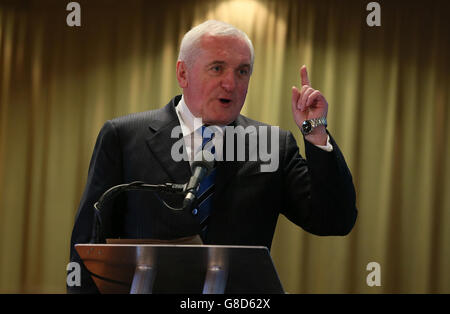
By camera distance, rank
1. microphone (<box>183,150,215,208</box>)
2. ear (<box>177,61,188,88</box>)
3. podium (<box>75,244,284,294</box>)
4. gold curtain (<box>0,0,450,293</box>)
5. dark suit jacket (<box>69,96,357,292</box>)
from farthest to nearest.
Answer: gold curtain (<box>0,0,450,293</box>)
ear (<box>177,61,188,88</box>)
dark suit jacket (<box>69,96,357,292</box>)
microphone (<box>183,150,215,208</box>)
podium (<box>75,244,284,294</box>)

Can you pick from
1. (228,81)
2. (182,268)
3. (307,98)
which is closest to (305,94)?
(307,98)

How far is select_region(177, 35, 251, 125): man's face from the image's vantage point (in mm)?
1960

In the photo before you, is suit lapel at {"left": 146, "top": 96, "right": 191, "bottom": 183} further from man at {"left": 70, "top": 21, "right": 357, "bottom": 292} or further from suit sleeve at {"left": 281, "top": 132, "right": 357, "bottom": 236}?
suit sleeve at {"left": 281, "top": 132, "right": 357, "bottom": 236}

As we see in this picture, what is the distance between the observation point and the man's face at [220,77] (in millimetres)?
1960

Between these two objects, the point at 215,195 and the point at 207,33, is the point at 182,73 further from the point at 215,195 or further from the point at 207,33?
the point at 215,195

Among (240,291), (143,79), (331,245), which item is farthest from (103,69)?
(240,291)

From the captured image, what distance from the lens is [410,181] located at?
16.6ft

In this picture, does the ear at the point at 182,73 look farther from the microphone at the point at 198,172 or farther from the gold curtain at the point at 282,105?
the gold curtain at the point at 282,105

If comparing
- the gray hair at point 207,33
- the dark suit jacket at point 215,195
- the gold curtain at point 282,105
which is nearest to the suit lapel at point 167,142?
the dark suit jacket at point 215,195

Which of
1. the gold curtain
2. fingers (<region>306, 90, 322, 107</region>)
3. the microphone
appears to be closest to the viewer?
the microphone

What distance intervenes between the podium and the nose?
79 centimetres

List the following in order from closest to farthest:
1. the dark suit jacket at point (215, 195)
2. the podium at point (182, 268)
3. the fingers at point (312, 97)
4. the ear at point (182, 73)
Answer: the podium at point (182, 268)
the fingers at point (312, 97)
the dark suit jacket at point (215, 195)
the ear at point (182, 73)

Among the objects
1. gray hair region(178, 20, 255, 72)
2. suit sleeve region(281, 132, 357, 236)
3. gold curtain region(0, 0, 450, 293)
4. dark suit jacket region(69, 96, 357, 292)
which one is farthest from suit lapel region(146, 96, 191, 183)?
gold curtain region(0, 0, 450, 293)

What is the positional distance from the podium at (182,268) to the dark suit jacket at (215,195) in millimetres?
548
